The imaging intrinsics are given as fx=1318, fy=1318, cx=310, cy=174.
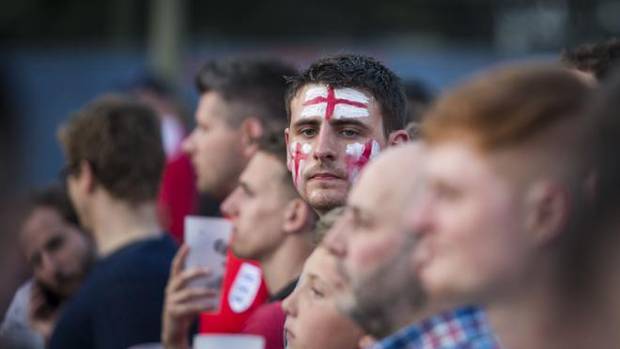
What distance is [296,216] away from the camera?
519 centimetres

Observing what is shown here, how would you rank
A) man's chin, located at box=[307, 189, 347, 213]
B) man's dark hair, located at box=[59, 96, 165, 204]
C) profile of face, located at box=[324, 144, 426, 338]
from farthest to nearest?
Result: man's dark hair, located at box=[59, 96, 165, 204], man's chin, located at box=[307, 189, 347, 213], profile of face, located at box=[324, 144, 426, 338]

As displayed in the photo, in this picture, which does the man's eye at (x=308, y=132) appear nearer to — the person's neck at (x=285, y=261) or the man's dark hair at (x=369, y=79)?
the man's dark hair at (x=369, y=79)

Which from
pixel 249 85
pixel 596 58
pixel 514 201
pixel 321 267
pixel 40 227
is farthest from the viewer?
pixel 40 227

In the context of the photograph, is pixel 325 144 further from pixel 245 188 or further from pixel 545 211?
pixel 545 211

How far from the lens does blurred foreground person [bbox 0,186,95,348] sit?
256 inches

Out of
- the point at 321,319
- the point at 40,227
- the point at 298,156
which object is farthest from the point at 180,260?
the point at 40,227

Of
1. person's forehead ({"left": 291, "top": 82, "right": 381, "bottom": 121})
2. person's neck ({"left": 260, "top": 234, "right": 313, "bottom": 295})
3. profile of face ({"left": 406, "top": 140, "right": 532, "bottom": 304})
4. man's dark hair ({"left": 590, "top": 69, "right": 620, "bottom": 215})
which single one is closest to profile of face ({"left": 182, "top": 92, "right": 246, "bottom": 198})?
person's neck ({"left": 260, "top": 234, "right": 313, "bottom": 295})

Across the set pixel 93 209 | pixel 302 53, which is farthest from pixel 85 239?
pixel 302 53

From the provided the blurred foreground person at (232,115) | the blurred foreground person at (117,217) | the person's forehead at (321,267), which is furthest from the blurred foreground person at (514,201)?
the blurred foreground person at (232,115)

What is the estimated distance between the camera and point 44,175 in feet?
56.6

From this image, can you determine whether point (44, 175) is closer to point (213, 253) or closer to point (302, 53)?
point (302, 53)

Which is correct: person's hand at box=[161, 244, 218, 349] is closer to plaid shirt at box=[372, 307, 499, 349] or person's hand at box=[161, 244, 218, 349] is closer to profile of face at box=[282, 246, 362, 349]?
profile of face at box=[282, 246, 362, 349]

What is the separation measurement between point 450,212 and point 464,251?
3.1 inches

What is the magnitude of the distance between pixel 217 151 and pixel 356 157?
7.47 ft
